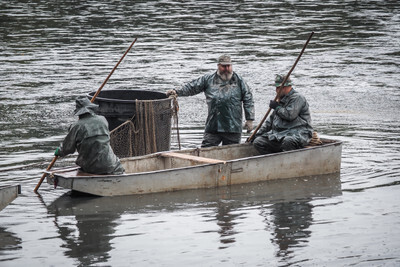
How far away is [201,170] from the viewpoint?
1035 centimetres

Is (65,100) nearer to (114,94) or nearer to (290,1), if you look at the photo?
(114,94)

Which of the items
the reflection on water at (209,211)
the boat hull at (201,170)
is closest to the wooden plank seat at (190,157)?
the boat hull at (201,170)

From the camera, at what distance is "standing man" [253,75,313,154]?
1094 centimetres

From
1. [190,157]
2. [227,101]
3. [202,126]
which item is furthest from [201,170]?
[202,126]

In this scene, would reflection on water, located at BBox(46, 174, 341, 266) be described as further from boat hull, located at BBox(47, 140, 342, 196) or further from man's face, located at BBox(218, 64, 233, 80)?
man's face, located at BBox(218, 64, 233, 80)

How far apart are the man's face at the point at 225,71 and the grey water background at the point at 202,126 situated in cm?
177

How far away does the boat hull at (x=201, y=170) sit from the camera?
9906 mm

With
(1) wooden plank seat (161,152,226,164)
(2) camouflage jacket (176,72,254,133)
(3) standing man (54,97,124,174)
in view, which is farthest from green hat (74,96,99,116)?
(2) camouflage jacket (176,72,254,133)

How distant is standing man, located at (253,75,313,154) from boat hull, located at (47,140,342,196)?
202 millimetres

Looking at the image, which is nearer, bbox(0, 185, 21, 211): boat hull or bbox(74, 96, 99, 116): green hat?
bbox(0, 185, 21, 211): boat hull

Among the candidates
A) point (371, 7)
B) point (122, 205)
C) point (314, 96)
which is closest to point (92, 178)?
point (122, 205)

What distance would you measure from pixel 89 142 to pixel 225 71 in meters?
2.62

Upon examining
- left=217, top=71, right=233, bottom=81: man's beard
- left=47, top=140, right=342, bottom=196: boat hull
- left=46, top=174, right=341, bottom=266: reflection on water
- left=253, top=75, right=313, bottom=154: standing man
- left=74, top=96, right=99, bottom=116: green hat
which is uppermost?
left=217, top=71, right=233, bottom=81: man's beard

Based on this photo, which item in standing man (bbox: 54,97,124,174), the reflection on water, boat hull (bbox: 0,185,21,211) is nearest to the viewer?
the reflection on water
